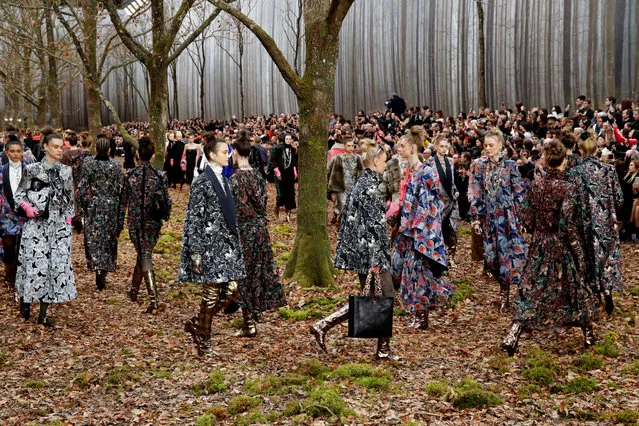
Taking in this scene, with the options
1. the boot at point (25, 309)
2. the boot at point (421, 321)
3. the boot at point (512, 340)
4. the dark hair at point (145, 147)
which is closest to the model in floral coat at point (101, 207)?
the dark hair at point (145, 147)

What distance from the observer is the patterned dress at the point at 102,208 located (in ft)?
33.5

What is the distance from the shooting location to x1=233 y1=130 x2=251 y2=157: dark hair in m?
7.66

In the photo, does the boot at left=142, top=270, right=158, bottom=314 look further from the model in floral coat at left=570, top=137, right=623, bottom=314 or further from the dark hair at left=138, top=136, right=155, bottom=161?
the model in floral coat at left=570, top=137, right=623, bottom=314

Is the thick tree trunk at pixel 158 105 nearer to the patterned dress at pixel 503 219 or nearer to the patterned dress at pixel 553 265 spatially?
the patterned dress at pixel 503 219

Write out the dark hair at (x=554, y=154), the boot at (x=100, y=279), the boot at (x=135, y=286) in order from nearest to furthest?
the dark hair at (x=554, y=154), the boot at (x=135, y=286), the boot at (x=100, y=279)

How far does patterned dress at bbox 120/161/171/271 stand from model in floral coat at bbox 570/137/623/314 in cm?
472

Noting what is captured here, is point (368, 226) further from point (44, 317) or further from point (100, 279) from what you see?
point (100, 279)

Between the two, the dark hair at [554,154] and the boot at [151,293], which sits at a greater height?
the dark hair at [554,154]

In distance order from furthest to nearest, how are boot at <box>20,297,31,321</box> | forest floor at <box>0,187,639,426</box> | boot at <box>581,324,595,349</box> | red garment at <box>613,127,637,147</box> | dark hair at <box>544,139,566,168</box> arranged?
red garment at <box>613,127,637,147</box>
boot at <box>20,297,31,321</box>
boot at <box>581,324,595,349</box>
dark hair at <box>544,139,566,168</box>
forest floor at <box>0,187,639,426</box>

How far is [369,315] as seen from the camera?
21.9 feet

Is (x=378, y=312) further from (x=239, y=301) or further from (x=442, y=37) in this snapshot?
(x=442, y=37)

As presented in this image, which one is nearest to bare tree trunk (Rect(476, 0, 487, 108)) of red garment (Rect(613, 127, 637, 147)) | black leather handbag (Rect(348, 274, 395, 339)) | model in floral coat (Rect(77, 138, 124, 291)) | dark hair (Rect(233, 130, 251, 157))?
red garment (Rect(613, 127, 637, 147))

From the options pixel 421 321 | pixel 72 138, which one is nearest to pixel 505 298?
pixel 421 321

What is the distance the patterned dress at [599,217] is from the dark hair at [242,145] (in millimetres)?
3467
